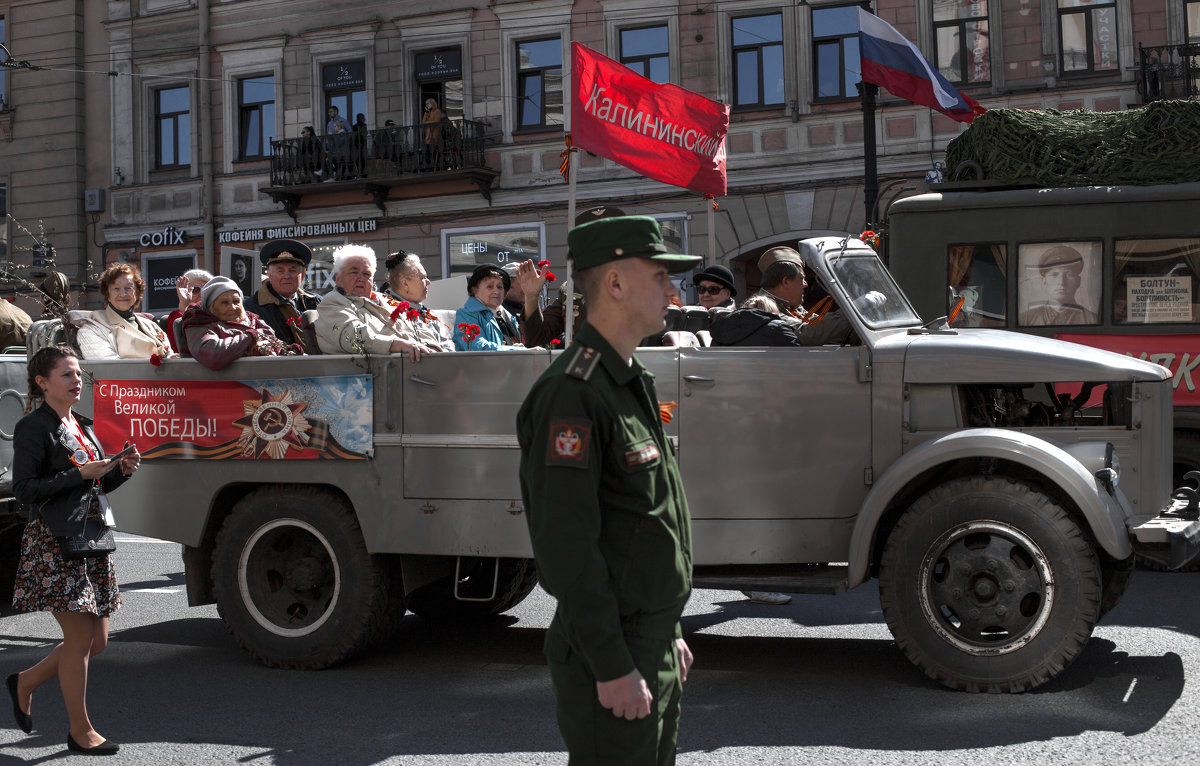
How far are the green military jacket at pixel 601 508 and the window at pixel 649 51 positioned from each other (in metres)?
21.3

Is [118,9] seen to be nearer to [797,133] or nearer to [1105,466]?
[797,133]

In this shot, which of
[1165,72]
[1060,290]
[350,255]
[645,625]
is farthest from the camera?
[1165,72]

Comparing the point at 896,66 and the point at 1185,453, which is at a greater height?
the point at 896,66

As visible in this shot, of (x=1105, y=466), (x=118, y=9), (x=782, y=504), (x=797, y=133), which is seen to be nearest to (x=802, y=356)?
(x=782, y=504)

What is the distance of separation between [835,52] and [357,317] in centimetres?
1740

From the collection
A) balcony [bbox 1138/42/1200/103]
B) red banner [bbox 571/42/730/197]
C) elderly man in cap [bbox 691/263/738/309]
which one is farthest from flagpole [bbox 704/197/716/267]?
balcony [bbox 1138/42/1200/103]

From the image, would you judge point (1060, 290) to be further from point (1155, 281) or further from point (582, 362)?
point (582, 362)

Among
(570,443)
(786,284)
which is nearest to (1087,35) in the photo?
(786,284)

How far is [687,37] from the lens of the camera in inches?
918

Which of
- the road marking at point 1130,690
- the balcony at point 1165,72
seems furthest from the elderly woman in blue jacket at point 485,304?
the balcony at point 1165,72

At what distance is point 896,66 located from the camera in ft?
51.7

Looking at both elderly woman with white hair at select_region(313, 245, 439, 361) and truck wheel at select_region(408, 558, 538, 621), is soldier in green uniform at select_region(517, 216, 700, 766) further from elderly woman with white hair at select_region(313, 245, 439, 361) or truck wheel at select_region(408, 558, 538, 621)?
truck wheel at select_region(408, 558, 538, 621)

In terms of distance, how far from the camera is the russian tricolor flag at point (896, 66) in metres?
15.5

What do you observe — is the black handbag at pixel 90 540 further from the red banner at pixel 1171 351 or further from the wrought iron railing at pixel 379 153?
the wrought iron railing at pixel 379 153
